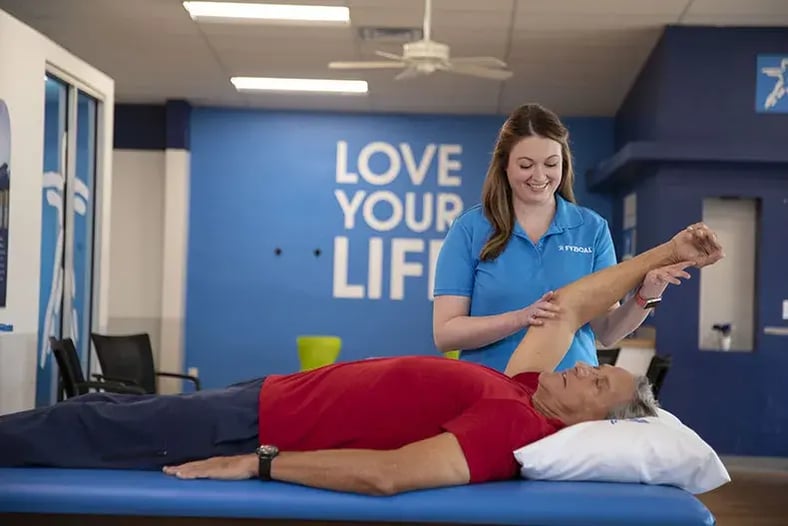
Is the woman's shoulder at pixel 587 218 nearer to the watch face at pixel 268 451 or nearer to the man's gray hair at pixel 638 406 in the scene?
the man's gray hair at pixel 638 406

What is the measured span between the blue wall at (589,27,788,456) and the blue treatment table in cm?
518

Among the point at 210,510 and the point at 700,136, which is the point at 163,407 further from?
the point at 700,136

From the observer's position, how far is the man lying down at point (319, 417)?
222cm

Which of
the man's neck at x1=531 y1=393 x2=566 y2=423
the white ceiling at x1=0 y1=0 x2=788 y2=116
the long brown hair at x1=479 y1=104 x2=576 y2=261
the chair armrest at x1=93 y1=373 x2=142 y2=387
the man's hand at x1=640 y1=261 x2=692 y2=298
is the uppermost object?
the white ceiling at x1=0 y1=0 x2=788 y2=116

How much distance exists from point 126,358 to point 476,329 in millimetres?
3893

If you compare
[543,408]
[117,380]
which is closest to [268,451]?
[543,408]

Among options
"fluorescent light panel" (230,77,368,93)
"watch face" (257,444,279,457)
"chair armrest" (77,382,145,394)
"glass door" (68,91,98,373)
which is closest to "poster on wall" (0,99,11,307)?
"chair armrest" (77,382,145,394)

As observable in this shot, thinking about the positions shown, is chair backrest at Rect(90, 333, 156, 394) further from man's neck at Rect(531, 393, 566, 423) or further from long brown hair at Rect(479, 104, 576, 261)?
man's neck at Rect(531, 393, 566, 423)

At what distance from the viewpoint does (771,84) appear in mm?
6961

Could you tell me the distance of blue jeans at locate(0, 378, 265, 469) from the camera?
7.64 ft

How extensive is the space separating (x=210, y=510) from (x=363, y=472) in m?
0.31

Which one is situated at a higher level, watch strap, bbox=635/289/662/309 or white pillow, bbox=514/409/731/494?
watch strap, bbox=635/289/662/309

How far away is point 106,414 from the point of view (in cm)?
235

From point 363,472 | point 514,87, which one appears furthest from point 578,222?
point 514,87
